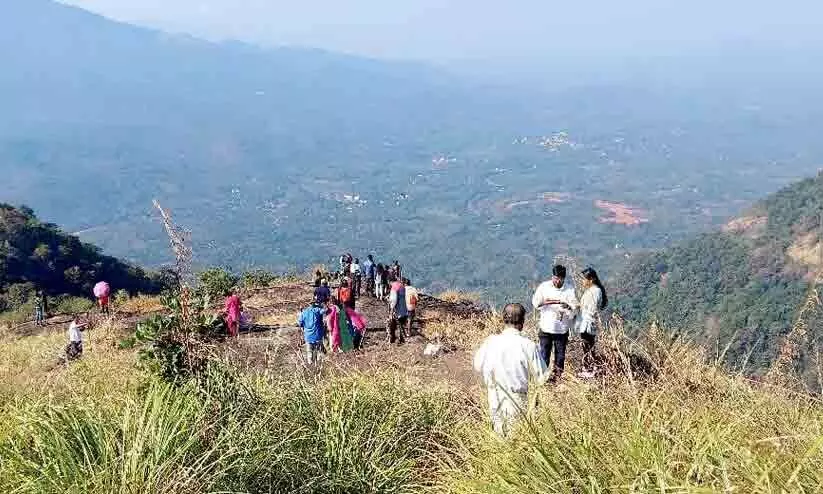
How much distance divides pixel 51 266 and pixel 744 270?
47.0 metres

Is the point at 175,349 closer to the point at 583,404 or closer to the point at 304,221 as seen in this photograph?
the point at 583,404

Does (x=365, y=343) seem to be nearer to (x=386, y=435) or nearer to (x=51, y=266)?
(x=386, y=435)

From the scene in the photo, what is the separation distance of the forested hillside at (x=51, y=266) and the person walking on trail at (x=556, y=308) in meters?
27.1

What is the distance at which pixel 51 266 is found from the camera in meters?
35.9

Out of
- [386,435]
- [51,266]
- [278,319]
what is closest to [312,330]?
[386,435]

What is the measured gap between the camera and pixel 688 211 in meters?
192

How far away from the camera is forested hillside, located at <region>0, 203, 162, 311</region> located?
110 ft

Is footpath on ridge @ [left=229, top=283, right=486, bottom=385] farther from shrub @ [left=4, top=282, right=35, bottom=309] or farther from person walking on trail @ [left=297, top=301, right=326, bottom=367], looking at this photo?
shrub @ [left=4, top=282, right=35, bottom=309]

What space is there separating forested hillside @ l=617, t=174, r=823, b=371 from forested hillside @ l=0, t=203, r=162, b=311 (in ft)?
79.3

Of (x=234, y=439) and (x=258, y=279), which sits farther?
(x=258, y=279)

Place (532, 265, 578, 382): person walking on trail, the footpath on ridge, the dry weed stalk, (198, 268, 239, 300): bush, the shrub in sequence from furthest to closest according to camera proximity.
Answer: the shrub
(198, 268, 239, 300): bush
the footpath on ridge
(532, 265, 578, 382): person walking on trail
the dry weed stalk

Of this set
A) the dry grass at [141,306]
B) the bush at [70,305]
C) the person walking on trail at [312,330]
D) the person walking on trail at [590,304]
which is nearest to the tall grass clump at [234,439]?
the person walking on trail at [590,304]

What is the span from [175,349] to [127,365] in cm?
123

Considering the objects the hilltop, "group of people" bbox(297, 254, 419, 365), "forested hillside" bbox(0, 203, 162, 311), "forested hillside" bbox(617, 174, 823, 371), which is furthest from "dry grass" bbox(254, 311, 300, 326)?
"forested hillside" bbox(617, 174, 823, 371)
